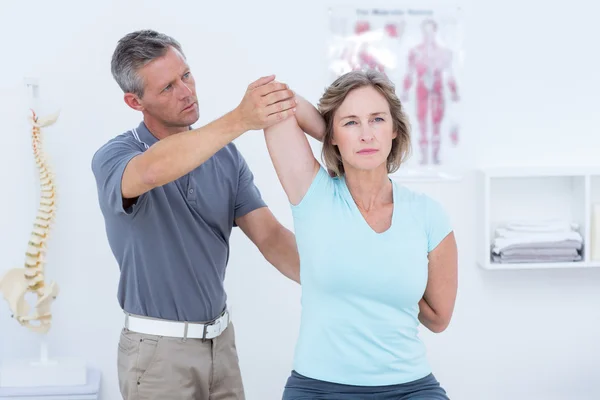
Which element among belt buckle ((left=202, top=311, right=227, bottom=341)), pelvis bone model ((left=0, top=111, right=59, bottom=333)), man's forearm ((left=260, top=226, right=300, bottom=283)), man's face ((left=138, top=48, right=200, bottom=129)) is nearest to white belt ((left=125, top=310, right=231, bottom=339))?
belt buckle ((left=202, top=311, right=227, bottom=341))

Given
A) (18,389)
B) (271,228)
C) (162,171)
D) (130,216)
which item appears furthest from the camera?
(18,389)

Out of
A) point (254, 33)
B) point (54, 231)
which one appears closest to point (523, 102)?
point (254, 33)

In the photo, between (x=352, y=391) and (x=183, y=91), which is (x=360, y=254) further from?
(x=183, y=91)

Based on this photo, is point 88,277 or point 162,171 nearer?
point 162,171

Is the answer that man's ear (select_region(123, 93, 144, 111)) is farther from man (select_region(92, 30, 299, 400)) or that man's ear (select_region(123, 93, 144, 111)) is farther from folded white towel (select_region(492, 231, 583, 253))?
folded white towel (select_region(492, 231, 583, 253))

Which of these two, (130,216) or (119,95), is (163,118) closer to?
(130,216)

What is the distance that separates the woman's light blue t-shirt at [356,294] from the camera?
187 cm

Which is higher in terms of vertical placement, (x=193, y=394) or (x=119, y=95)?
(x=119, y=95)

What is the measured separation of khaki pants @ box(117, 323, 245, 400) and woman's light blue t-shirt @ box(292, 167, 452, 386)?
45 centimetres

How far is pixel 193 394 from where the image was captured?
2299 mm

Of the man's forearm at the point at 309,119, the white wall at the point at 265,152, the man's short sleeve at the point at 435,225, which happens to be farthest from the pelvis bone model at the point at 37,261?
the man's short sleeve at the point at 435,225

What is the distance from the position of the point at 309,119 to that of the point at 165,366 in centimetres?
79

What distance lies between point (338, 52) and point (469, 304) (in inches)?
47.2

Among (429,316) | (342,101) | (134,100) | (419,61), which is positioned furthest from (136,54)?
(419,61)
